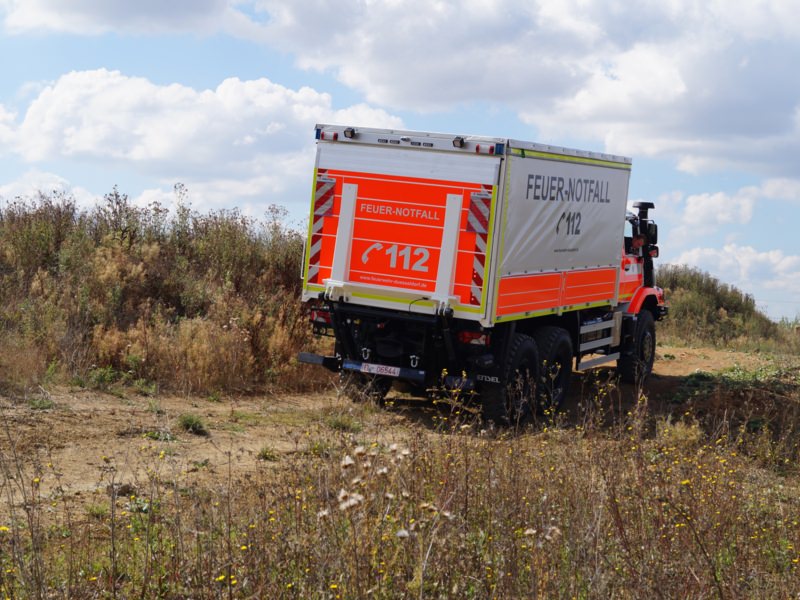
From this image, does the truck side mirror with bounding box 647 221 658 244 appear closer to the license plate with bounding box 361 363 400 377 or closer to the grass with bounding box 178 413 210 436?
the license plate with bounding box 361 363 400 377

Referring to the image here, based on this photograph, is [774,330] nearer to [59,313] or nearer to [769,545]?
[59,313]

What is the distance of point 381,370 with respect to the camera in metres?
12.1

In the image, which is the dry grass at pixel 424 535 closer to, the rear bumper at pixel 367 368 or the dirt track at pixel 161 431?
the dirt track at pixel 161 431

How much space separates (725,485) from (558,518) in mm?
1726

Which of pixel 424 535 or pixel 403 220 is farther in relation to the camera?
pixel 403 220

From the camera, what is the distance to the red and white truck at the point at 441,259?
11.5 meters

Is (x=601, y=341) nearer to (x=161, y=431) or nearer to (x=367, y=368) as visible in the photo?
(x=367, y=368)

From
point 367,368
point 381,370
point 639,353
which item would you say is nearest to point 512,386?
point 381,370

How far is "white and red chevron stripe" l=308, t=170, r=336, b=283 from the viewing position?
12234mm

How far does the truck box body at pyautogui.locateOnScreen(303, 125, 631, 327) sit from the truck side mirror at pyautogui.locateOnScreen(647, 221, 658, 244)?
13.8ft

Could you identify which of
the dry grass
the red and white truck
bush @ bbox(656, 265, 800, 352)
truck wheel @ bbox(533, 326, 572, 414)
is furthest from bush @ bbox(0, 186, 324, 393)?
bush @ bbox(656, 265, 800, 352)

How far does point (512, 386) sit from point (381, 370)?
61.2 inches

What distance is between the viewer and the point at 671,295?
28.1 m

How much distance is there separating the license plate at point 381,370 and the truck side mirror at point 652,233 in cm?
655
